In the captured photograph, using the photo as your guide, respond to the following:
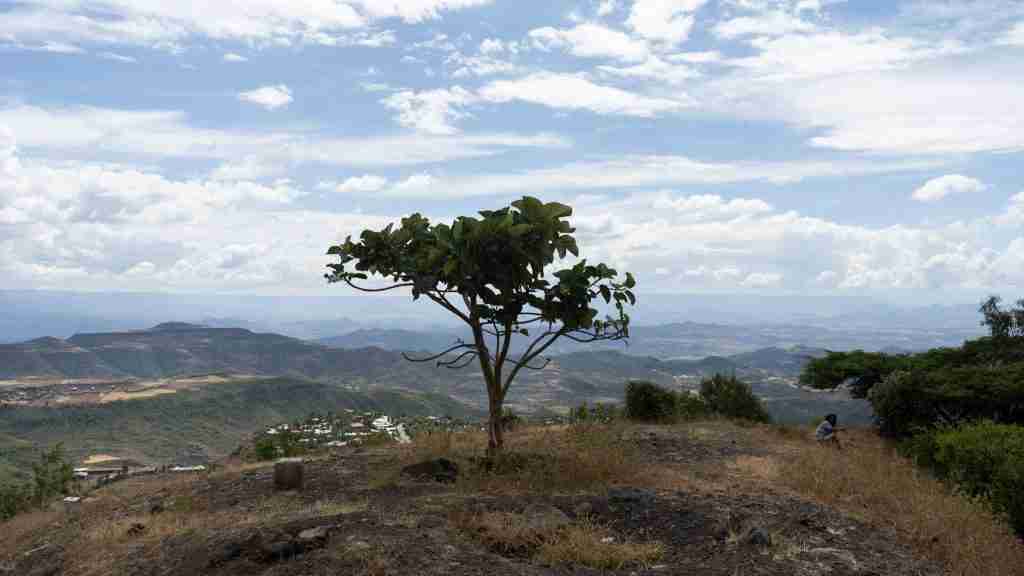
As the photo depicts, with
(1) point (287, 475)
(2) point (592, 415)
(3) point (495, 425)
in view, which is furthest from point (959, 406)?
(1) point (287, 475)

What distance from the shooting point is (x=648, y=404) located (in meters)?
24.6

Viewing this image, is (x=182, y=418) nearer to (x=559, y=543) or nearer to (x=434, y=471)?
(x=434, y=471)

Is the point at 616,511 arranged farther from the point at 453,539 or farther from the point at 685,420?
the point at 685,420

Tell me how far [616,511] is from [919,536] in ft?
13.4

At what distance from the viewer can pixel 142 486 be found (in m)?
15.8

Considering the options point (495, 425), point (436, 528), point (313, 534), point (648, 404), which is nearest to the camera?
point (313, 534)

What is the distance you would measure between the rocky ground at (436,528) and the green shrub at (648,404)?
9.80 metres

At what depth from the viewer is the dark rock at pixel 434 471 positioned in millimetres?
12680

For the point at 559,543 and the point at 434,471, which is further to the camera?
the point at 434,471

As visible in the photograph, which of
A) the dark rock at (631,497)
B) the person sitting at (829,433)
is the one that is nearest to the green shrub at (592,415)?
the person sitting at (829,433)

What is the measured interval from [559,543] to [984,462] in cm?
933

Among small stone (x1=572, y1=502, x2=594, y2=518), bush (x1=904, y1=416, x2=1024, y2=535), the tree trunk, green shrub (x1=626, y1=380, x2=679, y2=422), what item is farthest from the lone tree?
green shrub (x1=626, y1=380, x2=679, y2=422)

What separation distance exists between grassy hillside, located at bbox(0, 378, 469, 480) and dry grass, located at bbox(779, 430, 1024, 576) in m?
99.6

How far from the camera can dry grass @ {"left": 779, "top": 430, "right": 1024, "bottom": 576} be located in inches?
341
